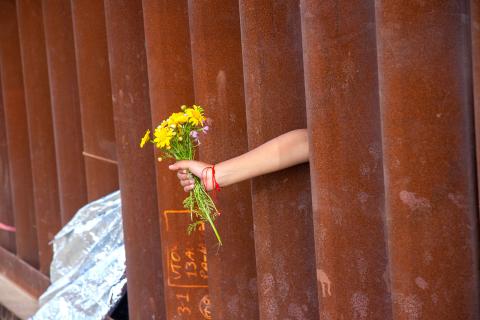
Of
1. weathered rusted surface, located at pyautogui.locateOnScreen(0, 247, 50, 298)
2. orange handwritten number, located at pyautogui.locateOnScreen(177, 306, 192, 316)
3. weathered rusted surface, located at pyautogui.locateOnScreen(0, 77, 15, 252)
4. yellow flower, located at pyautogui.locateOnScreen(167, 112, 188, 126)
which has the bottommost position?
weathered rusted surface, located at pyautogui.locateOnScreen(0, 247, 50, 298)

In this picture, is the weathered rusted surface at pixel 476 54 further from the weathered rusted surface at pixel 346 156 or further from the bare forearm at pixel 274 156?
the bare forearm at pixel 274 156

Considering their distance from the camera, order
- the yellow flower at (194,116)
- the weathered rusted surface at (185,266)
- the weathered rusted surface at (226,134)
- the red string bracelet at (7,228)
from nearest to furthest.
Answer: the yellow flower at (194,116), the weathered rusted surface at (226,134), the weathered rusted surface at (185,266), the red string bracelet at (7,228)

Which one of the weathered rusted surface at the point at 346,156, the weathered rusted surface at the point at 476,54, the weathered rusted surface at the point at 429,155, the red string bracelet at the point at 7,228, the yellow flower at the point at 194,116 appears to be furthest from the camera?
the red string bracelet at the point at 7,228

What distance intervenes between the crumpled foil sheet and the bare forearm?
1.95 meters

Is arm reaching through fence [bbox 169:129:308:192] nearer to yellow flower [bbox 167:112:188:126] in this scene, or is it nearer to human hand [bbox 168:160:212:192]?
human hand [bbox 168:160:212:192]

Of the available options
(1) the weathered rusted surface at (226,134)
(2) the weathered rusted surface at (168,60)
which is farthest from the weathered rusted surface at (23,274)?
(1) the weathered rusted surface at (226,134)

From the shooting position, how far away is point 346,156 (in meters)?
3.01

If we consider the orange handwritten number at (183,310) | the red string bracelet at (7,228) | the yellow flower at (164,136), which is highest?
the yellow flower at (164,136)

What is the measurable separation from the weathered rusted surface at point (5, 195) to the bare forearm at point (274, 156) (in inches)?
193

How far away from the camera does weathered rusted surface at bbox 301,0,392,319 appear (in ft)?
9.68

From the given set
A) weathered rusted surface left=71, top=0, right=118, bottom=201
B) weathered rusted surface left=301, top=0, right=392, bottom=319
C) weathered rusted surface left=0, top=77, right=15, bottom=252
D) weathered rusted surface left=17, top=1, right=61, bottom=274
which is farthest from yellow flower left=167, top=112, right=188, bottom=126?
→ weathered rusted surface left=0, top=77, right=15, bottom=252

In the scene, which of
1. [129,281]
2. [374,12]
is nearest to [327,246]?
[374,12]

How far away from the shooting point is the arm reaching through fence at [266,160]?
3234 millimetres

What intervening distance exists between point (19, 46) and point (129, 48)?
9.48ft
